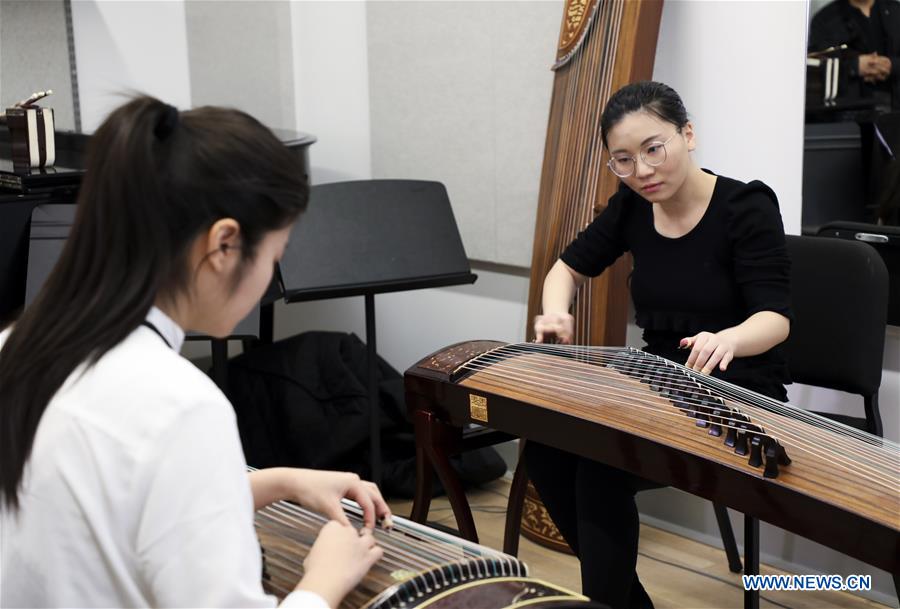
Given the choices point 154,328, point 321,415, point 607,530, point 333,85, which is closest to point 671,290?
point 607,530

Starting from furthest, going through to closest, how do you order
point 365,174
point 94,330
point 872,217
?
point 365,174 < point 872,217 < point 94,330

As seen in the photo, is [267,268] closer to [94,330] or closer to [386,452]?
[94,330]

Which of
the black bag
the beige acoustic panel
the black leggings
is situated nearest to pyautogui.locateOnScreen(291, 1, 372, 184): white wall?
the beige acoustic panel

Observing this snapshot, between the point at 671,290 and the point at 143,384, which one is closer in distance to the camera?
the point at 143,384

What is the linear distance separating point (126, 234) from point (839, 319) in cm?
161

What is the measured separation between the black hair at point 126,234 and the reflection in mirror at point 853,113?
5.28 feet

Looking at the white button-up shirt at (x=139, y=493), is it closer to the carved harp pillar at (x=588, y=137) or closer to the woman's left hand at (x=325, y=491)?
the woman's left hand at (x=325, y=491)

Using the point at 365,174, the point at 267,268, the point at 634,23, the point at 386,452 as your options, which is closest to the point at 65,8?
the point at 365,174

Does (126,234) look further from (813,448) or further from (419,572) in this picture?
(813,448)

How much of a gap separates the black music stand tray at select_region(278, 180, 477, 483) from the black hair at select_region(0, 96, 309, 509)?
139 centimetres

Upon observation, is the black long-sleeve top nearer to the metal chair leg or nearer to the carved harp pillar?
the carved harp pillar

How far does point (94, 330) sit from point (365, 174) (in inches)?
106

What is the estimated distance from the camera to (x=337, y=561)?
1.03 meters

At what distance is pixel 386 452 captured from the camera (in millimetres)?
2971
